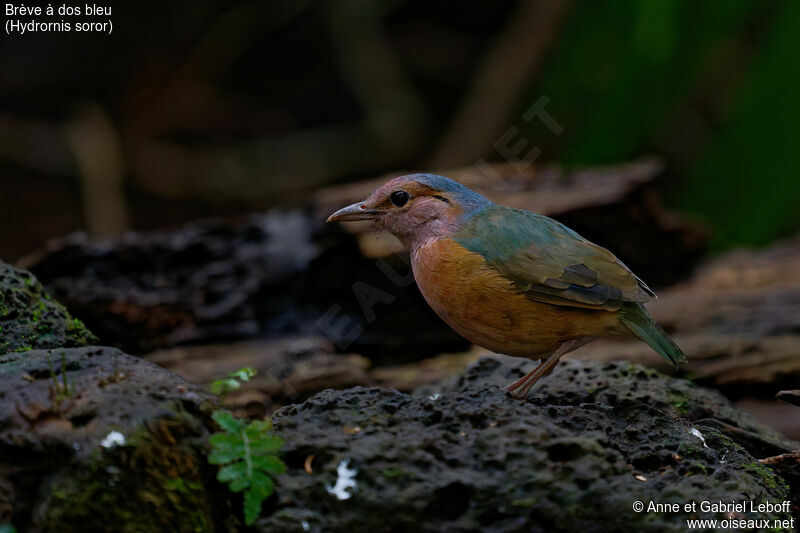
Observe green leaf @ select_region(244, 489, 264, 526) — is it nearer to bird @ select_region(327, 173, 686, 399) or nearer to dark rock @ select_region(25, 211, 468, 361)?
bird @ select_region(327, 173, 686, 399)

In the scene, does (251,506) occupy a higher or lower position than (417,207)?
lower

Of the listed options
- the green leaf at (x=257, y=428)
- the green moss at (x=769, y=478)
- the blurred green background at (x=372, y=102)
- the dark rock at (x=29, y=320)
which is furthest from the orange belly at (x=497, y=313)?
the blurred green background at (x=372, y=102)

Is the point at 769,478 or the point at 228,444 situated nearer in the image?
the point at 228,444

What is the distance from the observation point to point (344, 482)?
8.09 ft

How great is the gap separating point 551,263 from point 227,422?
160 cm

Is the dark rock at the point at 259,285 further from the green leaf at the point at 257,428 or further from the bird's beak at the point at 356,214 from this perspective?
the green leaf at the point at 257,428

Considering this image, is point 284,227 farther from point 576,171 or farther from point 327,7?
point 327,7

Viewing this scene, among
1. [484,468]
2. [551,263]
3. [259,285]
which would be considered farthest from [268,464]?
[259,285]

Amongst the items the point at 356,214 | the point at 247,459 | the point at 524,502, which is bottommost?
the point at 524,502

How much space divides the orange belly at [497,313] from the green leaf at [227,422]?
1272mm

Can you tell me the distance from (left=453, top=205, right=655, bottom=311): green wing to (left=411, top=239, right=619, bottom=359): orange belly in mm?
46

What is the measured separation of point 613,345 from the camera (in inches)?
230

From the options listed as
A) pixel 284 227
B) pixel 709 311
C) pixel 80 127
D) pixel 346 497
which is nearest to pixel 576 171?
pixel 709 311

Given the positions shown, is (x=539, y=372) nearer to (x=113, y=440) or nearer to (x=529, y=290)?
(x=529, y=290)
